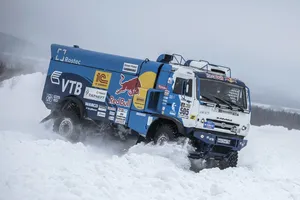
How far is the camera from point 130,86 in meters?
14.0

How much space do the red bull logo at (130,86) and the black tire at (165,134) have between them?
1.52 metres

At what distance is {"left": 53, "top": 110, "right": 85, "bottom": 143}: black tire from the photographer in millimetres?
15039

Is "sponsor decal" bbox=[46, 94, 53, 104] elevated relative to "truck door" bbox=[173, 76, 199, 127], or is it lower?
lower

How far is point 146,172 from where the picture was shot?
9117 mm

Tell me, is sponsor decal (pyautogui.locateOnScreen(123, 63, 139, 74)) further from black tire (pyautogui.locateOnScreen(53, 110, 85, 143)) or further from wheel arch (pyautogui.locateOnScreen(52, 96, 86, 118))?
black tire (pyautogui.locateOnScreen(53, 110, 85, 143))

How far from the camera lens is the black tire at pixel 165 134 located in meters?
12.7

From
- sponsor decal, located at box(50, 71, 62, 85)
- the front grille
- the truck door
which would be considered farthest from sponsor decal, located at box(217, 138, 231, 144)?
sponsor decal, located at box(50, 71, 62, 85)

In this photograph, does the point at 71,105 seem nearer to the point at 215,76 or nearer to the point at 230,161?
the point at 215,76

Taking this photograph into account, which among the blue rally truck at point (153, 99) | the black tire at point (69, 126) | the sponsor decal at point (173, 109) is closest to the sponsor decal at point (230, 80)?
the blue rally truck at point (153, 99)

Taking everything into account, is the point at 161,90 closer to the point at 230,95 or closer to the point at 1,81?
the point at 230,95

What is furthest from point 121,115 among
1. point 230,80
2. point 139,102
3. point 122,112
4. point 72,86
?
point 230,80

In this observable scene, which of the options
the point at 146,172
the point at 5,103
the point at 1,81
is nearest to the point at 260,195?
the point at 146,172

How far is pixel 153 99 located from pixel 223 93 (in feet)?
6.83

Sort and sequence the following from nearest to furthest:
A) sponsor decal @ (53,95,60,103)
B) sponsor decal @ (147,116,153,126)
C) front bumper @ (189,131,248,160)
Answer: front bumper @ (189,131,248,160), sponsor decal @ (147,116,153,126), sponsor decal @ (53,95,60,103)
